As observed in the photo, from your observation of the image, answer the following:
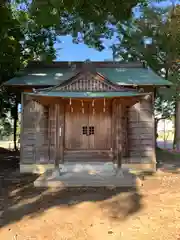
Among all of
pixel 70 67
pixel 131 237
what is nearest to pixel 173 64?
pixel 70 67

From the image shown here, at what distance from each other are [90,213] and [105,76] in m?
6.27

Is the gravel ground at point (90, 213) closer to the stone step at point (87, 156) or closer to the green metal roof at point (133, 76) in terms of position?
the stone step at point (87, 156)

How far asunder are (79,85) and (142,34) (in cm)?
1247

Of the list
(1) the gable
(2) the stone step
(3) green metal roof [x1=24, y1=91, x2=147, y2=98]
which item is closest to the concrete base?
(2) the stone step

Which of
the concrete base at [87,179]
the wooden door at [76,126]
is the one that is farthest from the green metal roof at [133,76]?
the concrete base at [87,179]

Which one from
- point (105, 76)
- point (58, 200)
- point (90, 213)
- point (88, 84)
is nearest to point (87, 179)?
point (58, 200)

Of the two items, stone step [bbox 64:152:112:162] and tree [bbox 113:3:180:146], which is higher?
tree [bbox 113:3:180:146]

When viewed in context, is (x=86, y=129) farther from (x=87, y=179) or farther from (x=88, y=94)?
(x=87, y=179)

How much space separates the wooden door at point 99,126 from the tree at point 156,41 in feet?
30.2

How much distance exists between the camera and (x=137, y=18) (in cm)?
2028

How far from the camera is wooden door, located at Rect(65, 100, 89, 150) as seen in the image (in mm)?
11188

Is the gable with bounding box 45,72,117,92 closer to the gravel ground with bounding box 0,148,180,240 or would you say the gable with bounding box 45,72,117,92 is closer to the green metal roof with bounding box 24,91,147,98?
the green metal roof with bounding box 24,91,147,98

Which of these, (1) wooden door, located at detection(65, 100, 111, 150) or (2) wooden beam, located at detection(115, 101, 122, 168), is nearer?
(2) wooden beam, located at detection(115, 101, 122, 168)

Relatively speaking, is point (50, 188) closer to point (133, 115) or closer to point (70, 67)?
point (133, 115)
